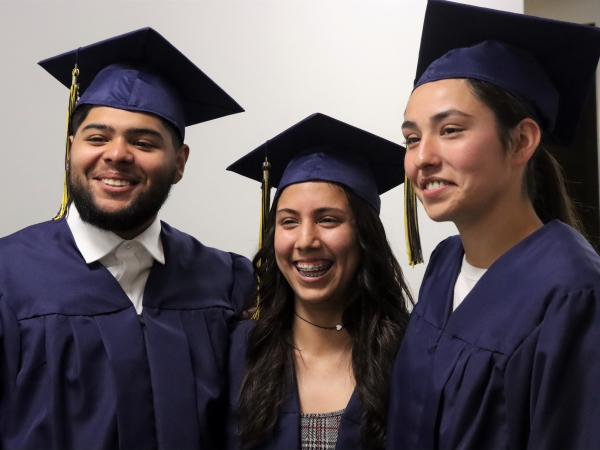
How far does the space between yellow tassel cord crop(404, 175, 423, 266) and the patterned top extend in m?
0.47

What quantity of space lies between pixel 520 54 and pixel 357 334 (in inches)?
33.2

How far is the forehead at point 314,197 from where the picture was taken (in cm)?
172

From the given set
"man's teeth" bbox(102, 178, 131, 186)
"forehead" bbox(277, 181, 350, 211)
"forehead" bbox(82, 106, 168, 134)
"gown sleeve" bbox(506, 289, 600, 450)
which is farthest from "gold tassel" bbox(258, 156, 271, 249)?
"gown sleeve" bbox(506, 289, 600, 450)

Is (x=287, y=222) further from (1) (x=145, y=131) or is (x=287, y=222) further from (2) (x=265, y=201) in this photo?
(1) (x=145, y=131)

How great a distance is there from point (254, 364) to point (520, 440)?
776 millimetres

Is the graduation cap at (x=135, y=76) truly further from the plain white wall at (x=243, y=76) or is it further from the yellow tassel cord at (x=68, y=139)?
the plain white wall at (x=243, y=76)

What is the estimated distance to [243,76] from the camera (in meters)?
2.89

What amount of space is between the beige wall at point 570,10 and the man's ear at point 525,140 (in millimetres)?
2223

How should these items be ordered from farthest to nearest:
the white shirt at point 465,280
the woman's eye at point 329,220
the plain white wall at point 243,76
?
the plain white wall at point 243,76
the woman's eye at point 329,220
the white shirt at point 465,280

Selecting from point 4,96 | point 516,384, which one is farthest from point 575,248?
point 4,96

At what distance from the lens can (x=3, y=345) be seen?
1.50 meters

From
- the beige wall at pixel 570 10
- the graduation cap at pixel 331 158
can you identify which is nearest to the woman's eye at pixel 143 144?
the graduation cap at pixel 331 158

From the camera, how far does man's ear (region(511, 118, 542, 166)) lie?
129 centimetres

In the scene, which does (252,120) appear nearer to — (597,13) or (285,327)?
(285,327)
